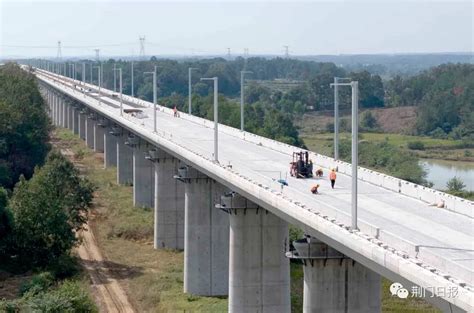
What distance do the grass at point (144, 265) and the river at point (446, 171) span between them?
33.6 m

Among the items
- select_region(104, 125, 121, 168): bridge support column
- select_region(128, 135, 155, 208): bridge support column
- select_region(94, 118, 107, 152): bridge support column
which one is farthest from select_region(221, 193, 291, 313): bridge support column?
select_region(94, 118, 107, 152): bridge support column

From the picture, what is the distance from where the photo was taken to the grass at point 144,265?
4597 centimetres

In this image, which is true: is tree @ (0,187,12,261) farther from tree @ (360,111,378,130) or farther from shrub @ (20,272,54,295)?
tree @ (360,111,378,130)

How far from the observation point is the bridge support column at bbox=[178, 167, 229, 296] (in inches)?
1902

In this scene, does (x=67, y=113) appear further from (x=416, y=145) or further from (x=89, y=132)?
(x=416, y=145)

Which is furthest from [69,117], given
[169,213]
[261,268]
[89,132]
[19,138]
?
[261,268]

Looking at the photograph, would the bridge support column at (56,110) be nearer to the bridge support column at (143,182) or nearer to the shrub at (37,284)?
the bridge support column at (143,182)

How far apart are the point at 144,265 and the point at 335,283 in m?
24.9

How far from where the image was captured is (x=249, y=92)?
196 m

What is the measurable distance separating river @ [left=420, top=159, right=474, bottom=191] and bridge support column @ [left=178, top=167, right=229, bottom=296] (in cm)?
4574

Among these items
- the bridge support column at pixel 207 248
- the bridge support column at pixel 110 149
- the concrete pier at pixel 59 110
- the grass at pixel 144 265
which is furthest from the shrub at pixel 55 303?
the concrete pier at pixel 59 110

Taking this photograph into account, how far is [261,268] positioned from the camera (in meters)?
39.9

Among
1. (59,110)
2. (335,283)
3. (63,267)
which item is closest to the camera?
(335,283)

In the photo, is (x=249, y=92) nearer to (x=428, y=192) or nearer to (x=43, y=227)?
(x=43, y=227)
